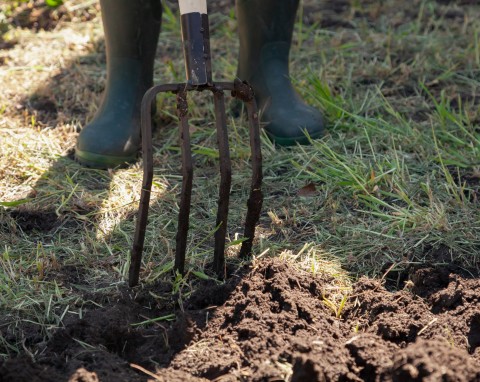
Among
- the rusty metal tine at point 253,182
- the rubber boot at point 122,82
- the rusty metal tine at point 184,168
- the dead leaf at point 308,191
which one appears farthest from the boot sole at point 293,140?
the rusty metal tine at point 184,168

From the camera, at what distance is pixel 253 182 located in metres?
2.07

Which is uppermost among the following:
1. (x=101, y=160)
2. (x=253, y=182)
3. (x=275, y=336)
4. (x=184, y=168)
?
(x=184, y=168)

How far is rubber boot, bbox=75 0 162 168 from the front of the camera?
2.72 metres

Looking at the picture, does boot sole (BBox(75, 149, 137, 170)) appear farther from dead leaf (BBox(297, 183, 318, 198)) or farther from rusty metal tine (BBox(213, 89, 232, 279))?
rusty metal tine (BBox(213, 89, 232, 279))

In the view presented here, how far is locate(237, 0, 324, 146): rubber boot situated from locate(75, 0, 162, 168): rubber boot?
14.3 inches

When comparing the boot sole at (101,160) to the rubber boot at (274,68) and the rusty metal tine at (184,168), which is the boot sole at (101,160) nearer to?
the rubber boot at (274,68)

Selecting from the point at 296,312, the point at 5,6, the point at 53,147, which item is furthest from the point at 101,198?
the point at 5,6

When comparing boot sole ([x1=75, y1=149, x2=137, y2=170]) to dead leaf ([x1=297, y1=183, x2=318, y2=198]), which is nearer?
dead leaf ([x1=297, y1=183, x2=318, y2=198])

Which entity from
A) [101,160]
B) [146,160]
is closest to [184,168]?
[146,160]

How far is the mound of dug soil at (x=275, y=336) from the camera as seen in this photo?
1.68 meters

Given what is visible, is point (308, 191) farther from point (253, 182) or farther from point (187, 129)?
point (187, 129)

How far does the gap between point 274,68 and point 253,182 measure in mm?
969

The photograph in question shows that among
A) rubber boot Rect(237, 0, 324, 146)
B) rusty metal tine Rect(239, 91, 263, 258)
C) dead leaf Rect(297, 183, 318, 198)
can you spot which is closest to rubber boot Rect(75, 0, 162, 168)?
rubber boot Rect(237, 0, 324, 146)

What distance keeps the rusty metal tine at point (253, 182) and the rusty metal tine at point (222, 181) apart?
8 centimetres
